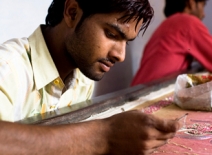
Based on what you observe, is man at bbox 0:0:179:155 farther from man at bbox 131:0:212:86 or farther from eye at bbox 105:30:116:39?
man at bbox 131:0:212:86

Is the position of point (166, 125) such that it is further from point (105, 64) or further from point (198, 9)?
point (198, 9)

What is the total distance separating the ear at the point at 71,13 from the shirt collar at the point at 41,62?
0.10 meters

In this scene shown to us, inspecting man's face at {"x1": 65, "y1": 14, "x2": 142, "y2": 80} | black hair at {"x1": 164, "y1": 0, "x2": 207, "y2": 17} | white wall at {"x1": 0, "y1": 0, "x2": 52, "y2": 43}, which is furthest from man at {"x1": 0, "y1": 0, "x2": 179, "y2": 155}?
black hair at {"x1": 164, "y1": 0, "x2": 207, "y2": 17}

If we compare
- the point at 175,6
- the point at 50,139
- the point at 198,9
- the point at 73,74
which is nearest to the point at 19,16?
the point at 73,74

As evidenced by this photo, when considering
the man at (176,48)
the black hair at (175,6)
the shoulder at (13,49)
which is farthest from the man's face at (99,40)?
the black hair at (175,6)

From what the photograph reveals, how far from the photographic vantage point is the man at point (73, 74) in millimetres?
528

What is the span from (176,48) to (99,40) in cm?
101

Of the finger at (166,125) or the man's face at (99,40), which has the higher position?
the man's face at (99,40)

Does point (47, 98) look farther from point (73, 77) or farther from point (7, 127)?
point (7, 127)

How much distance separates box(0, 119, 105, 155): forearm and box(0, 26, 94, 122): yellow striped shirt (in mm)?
208

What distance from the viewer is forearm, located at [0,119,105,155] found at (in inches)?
19.1

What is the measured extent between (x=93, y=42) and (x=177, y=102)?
38 centimetres

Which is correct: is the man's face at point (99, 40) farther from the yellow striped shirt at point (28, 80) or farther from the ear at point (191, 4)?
the ear at point (191, 4)

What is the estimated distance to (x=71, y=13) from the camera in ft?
2.93
